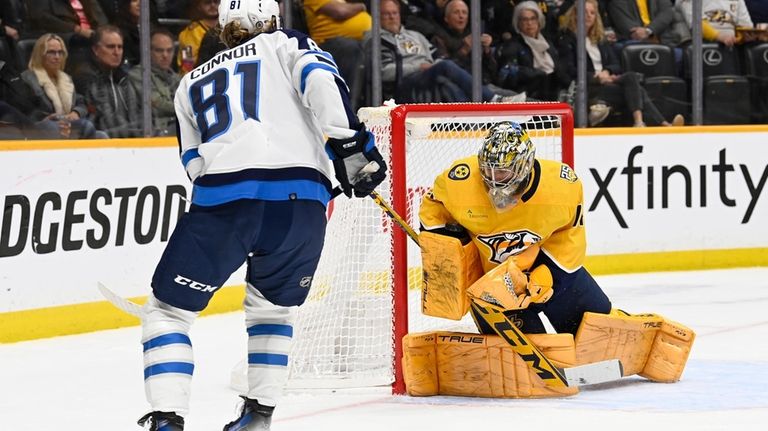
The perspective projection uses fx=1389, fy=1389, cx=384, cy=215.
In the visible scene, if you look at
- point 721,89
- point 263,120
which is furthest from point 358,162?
point 721,89

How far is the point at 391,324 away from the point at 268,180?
1.23 m

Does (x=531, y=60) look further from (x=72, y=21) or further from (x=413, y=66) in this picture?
(x=72, y=21)

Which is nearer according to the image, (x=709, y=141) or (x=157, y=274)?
(x=157, y=274)

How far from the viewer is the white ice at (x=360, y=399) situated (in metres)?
3.71

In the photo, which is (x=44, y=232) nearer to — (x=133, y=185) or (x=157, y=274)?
(x=133, y=185)

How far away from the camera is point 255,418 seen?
3.46 metres

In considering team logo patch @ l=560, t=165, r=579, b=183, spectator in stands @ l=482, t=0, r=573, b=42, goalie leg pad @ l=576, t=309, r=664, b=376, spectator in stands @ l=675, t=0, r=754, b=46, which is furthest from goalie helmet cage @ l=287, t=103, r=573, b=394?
spectator in stands @ l=675, t=0, r=754, b=46

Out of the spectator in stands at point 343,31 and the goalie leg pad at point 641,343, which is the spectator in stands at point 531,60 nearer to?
the spectator in stands at point 343,31

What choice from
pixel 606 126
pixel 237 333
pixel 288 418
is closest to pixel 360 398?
pixel 288 418

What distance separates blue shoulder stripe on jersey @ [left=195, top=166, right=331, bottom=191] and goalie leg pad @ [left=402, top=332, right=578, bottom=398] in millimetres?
942

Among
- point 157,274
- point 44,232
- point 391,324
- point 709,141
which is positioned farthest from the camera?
point 709,141

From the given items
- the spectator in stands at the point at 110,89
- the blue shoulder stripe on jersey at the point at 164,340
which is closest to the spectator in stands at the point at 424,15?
the spectator in stands at the point at 110,89

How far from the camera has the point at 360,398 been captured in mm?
4086

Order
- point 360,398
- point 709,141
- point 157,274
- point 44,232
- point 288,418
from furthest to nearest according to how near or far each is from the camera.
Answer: point 709,141, point 44,232, point 360,398, point 288,418, point 157,274
